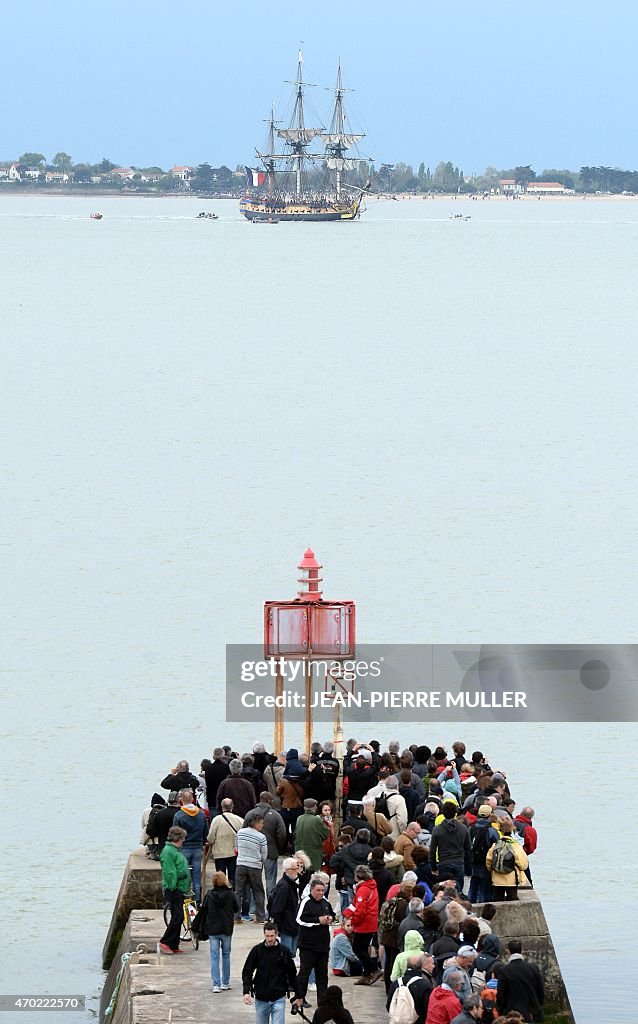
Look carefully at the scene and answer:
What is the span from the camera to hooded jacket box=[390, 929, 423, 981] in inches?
549

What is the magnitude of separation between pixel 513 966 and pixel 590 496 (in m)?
44.2

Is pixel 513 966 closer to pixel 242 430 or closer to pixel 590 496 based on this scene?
pixel 590 496

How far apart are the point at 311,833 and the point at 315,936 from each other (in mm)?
1862

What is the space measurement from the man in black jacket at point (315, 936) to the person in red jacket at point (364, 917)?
1.68 ft

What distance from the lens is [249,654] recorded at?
1314 inches

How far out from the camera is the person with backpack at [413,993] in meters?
13.5

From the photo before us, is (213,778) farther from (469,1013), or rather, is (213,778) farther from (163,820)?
(469,1013)

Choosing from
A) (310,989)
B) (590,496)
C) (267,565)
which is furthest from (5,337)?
(310,989)

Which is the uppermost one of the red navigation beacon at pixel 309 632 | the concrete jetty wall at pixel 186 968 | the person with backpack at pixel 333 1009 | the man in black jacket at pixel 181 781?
the red navigation beacon at pixel 309 632

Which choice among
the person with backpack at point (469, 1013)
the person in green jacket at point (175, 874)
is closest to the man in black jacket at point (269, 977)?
the person with backpack at point (469, 1013)

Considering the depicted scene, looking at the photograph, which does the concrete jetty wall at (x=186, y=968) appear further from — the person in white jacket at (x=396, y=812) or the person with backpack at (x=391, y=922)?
the person in white jacket at (x=396, y=812)

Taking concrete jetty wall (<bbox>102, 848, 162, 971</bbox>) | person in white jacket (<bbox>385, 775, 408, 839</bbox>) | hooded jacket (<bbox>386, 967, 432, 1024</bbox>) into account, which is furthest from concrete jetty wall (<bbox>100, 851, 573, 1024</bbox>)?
hooded jacket (<bbox>386, 967, 432, 1024</bbox>)

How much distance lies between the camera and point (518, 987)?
529 inches

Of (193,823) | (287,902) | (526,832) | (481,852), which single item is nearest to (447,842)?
(481,852)
